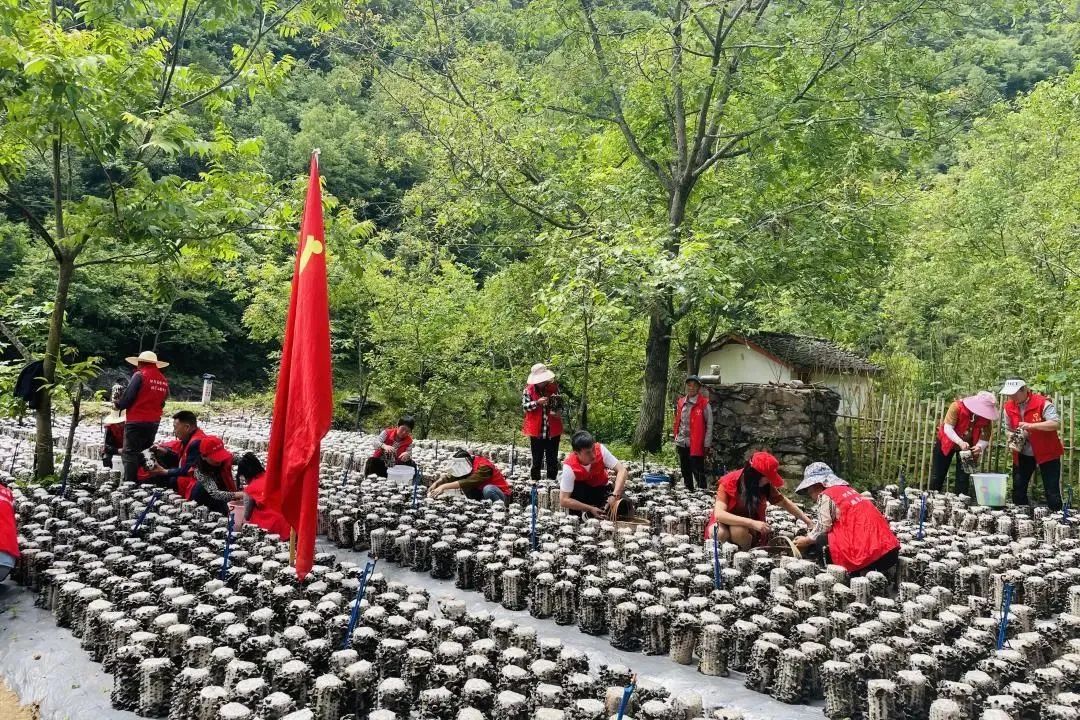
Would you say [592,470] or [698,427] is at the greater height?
[698,427]

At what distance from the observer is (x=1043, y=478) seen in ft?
25.1

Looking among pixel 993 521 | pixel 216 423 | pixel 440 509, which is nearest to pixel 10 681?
pixel 440 509

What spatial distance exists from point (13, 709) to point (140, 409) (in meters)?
4.08

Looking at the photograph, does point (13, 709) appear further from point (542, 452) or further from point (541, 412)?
point (542, 452)

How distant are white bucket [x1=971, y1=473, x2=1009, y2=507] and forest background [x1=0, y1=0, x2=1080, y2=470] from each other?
3.15 meters

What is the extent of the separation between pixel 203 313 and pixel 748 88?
75.9 feet

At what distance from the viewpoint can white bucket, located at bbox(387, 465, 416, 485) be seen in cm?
753

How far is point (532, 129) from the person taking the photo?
1185 cm

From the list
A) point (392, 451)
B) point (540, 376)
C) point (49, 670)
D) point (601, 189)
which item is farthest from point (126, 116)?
point (601, 189)

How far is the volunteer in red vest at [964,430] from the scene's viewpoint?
7.73 m

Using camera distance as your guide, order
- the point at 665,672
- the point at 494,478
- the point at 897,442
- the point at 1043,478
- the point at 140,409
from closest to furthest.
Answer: the point at 665,672 < the point at 140,409 < the point at 494,478 < the point at 1043,478 < the point at 897,442

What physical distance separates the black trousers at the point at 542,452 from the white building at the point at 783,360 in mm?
6223

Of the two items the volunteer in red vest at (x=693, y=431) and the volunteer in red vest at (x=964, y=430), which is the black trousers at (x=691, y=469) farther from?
the volunteer in red vest at (x=964, y=430)

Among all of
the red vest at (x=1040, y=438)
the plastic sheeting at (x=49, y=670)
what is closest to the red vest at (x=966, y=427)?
the red vest at (x=1040, y=438)
